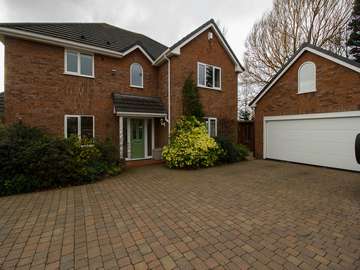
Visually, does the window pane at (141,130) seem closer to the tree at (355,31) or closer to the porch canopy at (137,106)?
the porch canopy at (137,106)

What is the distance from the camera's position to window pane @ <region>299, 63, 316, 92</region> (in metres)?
9.98

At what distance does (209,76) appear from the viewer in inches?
488

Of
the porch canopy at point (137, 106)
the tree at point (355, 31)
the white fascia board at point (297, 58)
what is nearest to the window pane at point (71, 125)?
the porch canopy at point (137, 106)

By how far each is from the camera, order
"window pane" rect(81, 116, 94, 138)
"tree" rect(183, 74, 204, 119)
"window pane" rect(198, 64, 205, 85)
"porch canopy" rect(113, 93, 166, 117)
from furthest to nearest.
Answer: "window pane" rect(198, 64, 205, 85)
"tree" rect(183, 74, 204, 119)
"porch canopy" rect(113, 93, 166, 117)
"window pane" rect(81, 116, 94, 138)

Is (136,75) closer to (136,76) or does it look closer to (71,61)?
(136,76)

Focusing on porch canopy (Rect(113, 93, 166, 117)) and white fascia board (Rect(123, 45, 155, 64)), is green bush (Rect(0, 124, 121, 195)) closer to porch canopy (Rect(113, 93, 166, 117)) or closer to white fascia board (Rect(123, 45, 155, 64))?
porch canopy (Rect(113, 93, 166, 117))

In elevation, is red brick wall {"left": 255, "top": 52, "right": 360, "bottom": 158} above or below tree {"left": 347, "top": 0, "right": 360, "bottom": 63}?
below

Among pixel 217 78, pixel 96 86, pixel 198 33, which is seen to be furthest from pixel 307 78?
pixel 96 86

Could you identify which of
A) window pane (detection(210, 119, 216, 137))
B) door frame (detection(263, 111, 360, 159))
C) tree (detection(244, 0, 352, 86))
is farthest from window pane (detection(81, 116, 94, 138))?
tree (detection(244, 0, 352, 86))

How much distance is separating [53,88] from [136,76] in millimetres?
4333

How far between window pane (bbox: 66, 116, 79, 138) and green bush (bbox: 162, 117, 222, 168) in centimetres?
455

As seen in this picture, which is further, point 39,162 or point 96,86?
point 96,86

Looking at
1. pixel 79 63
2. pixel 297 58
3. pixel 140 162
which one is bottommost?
pixel 140 162

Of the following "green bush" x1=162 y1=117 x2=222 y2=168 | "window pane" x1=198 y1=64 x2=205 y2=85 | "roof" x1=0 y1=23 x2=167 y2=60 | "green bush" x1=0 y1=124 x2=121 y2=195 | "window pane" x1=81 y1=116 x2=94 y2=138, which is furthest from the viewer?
"window pane" x1=198 y1=64 x2=205 y2=85
